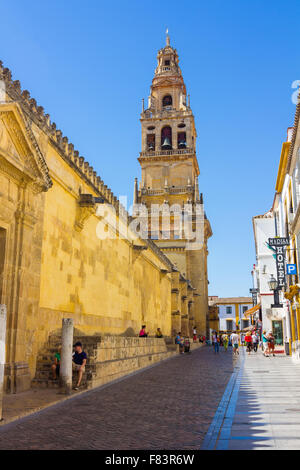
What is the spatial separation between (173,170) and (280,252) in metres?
32.1

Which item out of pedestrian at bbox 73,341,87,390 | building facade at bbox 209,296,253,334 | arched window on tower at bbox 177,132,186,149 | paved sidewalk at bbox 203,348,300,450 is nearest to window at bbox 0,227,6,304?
pedestrian at bbox 73,341,87,390

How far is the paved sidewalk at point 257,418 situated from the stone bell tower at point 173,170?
36138 mm

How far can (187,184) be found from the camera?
173 feet

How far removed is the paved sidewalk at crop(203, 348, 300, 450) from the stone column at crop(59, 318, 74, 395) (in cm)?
321

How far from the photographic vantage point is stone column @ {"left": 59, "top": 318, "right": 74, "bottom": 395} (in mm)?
8891

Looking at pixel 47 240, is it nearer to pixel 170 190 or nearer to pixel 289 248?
pixel 289 248

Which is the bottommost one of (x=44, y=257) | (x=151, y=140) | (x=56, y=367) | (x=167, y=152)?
(x=56, y=367)

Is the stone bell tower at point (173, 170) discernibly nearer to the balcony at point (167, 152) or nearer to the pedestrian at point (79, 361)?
the balcony at point (167, 152)

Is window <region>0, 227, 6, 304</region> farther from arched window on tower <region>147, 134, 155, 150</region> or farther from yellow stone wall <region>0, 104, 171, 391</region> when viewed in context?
arched window on tower <region>147, 134, 155, 150</region>

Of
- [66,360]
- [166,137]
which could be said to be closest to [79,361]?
[66,360]

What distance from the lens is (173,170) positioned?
54.0 m

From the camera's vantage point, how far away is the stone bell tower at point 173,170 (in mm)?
49281

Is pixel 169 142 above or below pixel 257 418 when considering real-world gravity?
above
